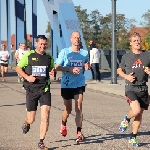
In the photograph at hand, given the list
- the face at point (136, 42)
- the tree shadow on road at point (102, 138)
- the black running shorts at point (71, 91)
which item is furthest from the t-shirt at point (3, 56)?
the face at point (136, 42)

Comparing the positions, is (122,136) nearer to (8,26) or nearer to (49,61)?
(49,61)

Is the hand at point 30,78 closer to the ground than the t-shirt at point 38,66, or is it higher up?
closer to the ground

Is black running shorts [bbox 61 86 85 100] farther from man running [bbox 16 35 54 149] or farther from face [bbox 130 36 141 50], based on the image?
face [bbox 130 36 141 50]

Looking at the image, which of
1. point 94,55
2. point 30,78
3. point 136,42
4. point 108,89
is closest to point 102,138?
point 136,42

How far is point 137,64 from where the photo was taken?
8133 mm

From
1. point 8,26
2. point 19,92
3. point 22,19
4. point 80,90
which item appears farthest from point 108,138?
point 8,26

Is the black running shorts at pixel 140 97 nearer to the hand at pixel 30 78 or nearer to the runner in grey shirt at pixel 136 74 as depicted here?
the runner in grey shirt at pixel 136 74

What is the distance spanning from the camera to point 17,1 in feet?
153

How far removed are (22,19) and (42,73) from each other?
129 feet

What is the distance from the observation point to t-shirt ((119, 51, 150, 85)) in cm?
812

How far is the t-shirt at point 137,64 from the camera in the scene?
812 cm

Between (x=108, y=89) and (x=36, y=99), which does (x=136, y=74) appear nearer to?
(x=36, y=99)

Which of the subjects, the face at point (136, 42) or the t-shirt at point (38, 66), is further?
the face at point (136, 42)

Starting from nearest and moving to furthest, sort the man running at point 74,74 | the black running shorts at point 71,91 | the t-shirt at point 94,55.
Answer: the man running at point 74,74 < the black running shorts at point 71,91 < the t-shirt at point 94,55
